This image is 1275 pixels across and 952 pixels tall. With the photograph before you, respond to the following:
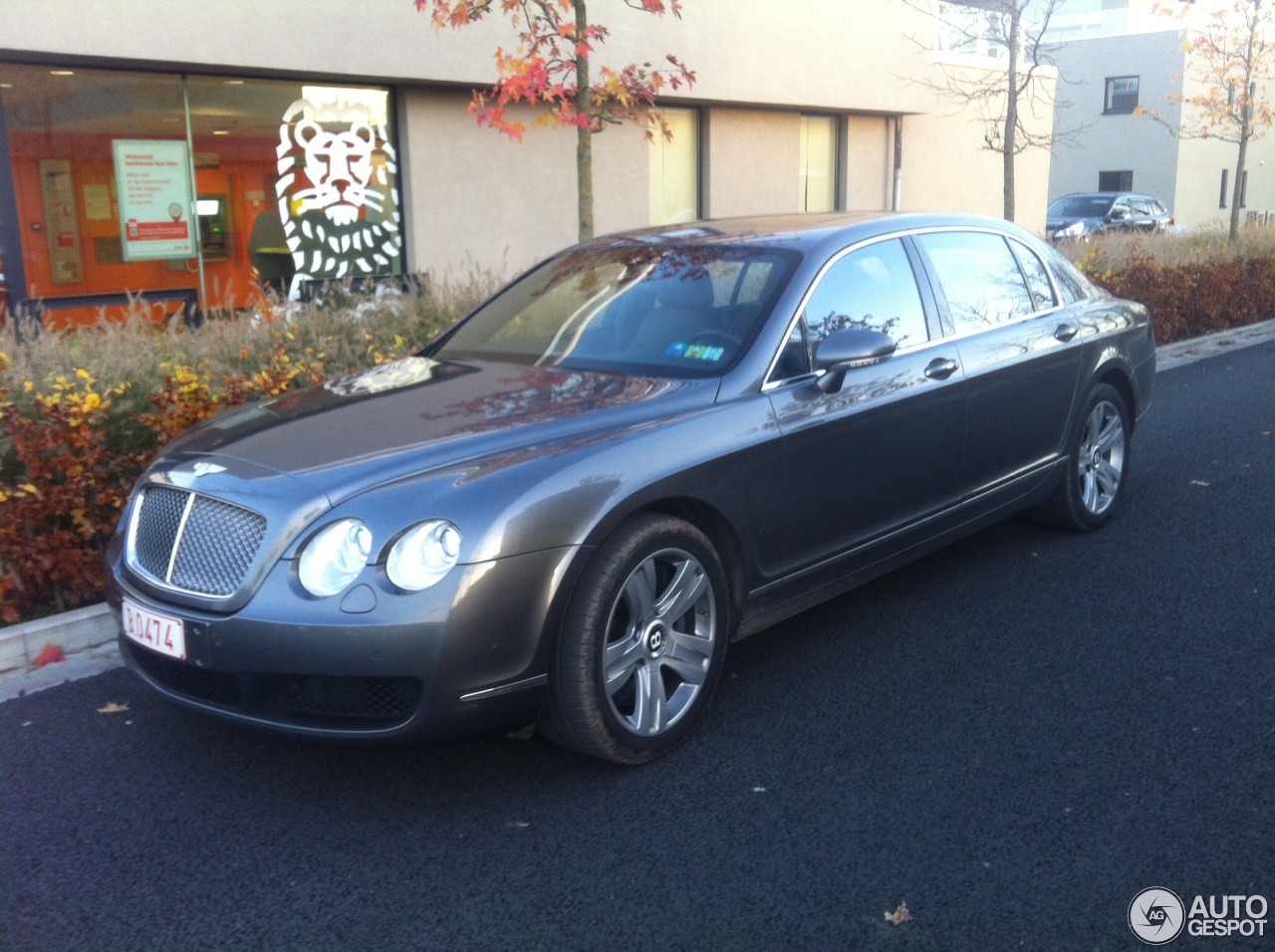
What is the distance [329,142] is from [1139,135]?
111ft

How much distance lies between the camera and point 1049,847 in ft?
10.6

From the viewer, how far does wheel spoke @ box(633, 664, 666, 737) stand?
3.72 meters

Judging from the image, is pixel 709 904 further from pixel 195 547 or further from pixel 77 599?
pixel 77 599

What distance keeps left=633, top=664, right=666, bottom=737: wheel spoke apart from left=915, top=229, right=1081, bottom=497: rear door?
1.93m

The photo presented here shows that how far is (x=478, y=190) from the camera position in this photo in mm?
13727

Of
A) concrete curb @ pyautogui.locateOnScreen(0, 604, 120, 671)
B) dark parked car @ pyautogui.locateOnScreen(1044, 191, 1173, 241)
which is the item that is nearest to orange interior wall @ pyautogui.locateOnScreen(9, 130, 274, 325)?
concrete curb @ pyautogui.locateOnScreen(0, 604, 120, 671)

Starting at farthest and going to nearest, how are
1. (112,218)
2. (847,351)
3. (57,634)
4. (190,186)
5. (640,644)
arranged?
(190,186), (112,218), (57,634), (847,351), (640,644)

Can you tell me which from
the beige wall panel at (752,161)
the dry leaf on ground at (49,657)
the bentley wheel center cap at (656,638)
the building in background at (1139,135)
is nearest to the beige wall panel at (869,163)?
the beige wall panel at (752,161)

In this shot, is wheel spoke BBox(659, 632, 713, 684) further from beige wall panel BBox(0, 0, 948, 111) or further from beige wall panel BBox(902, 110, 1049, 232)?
beige wall panel BBox(902, 110, 1049, 232)

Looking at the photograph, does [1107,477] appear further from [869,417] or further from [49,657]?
[49,657]

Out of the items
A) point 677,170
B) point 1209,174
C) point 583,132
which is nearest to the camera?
point 583,132

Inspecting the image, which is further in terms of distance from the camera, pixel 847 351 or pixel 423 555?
pixel 847 351

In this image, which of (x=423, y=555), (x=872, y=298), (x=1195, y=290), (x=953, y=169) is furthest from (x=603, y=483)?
(x=953, y=169)

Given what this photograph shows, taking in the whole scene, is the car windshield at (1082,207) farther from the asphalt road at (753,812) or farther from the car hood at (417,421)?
the car hood at (417,421)
